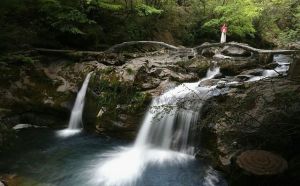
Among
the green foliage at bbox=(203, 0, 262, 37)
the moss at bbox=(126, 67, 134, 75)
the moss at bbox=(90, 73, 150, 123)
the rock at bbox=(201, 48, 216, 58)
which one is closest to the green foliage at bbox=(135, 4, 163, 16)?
the rock at bbox=(201, 48, 216, 58)

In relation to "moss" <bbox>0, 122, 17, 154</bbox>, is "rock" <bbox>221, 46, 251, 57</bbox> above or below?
above

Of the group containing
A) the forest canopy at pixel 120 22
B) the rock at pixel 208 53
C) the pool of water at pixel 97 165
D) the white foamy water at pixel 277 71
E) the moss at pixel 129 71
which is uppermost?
the forest canopy at pixel 120 22

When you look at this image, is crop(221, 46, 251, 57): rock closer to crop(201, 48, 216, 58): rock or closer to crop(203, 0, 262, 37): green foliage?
crop(201, 48, 216, 58): rock

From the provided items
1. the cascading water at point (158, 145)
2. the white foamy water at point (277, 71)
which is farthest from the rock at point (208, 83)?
the white foamy water at point (277, 71)

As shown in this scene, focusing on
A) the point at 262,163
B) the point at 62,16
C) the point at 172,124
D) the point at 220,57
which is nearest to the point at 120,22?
the point at 62,16

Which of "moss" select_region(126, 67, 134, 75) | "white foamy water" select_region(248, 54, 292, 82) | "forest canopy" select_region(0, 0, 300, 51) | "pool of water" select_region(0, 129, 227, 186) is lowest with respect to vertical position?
"pool of water" select_region(0, 129, 227, 186)

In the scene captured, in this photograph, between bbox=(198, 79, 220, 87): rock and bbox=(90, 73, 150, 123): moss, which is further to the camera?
bbox=(198, 79, 220, 87): rock

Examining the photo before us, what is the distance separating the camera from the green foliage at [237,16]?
55.1 ft

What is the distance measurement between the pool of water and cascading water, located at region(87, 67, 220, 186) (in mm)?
21

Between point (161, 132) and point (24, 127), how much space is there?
184 inches

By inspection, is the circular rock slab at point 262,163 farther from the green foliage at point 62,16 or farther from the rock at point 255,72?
the green foliage at point 62,16

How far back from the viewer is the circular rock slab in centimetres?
468

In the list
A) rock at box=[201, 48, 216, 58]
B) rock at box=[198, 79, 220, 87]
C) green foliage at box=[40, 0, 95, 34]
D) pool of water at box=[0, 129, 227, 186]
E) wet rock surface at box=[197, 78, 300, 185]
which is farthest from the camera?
rock at box=[201, 48, 216, 58]

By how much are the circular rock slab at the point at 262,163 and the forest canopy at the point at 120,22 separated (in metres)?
8.23
